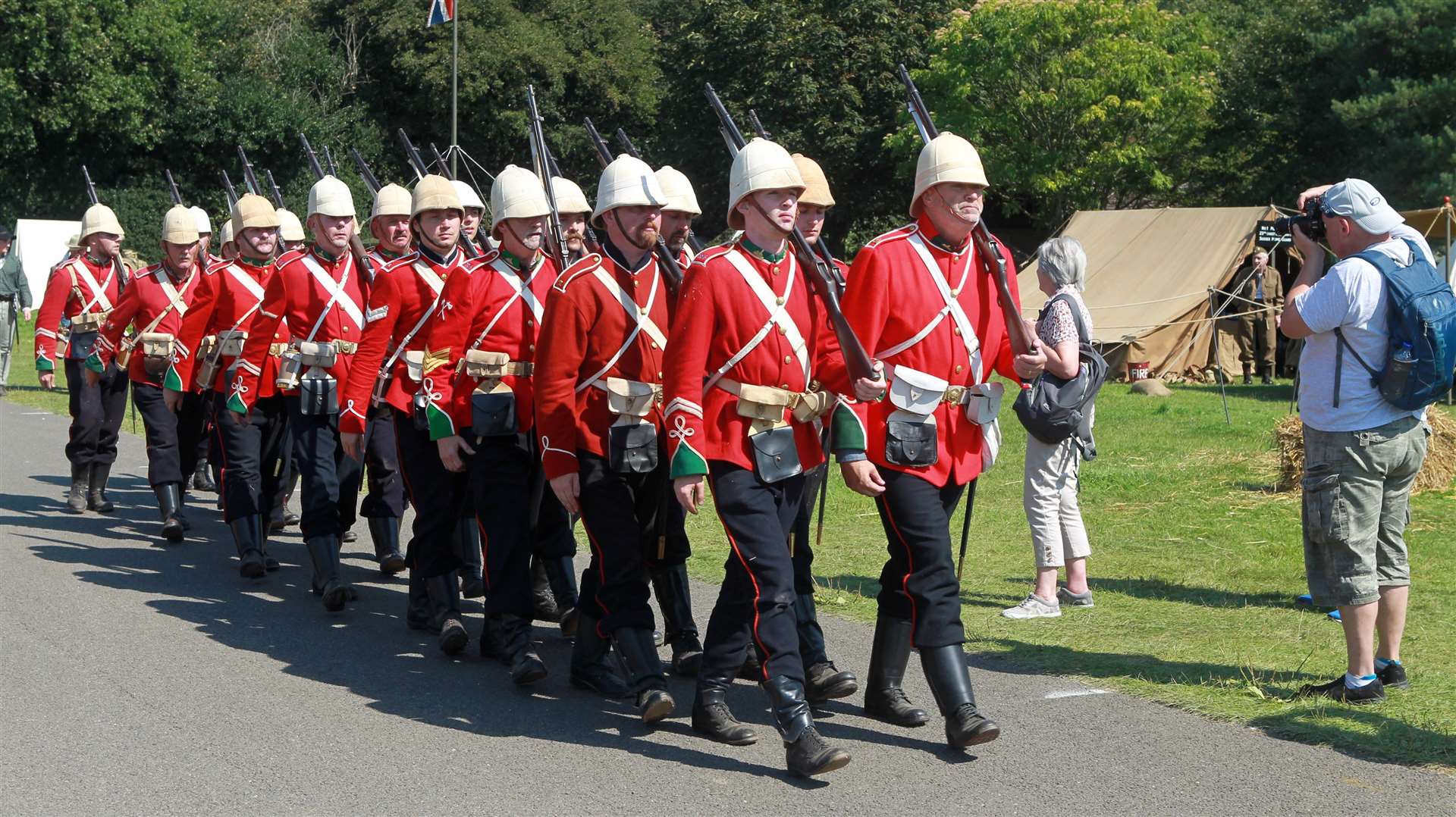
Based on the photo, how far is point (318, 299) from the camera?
28.1ft

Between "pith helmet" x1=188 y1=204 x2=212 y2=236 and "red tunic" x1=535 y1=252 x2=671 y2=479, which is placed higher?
"pith helmet" x1=188 y1=204 x2=212 y2=236

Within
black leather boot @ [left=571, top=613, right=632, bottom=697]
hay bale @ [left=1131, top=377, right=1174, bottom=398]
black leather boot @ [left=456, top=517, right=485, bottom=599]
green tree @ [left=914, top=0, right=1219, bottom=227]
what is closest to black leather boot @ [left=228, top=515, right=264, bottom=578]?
black leather boot @ [left=456, top=517, right=485, bottom=599]

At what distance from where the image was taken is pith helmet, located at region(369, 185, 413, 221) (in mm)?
8367

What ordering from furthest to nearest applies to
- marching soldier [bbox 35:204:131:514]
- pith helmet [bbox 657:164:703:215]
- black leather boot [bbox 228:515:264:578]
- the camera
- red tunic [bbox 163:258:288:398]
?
marching soldier [bbox 35:204:131:514] → red tunic [bbox 163:258:288:398] → black leather boot [bbox 228:515:264:578] → pith helmet [bbox 657:164:703:215] → the camera

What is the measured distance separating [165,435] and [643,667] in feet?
19.3

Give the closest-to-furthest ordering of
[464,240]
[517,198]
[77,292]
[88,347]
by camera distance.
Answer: [517,198] < [464,240] < [88,347] < [77,292]

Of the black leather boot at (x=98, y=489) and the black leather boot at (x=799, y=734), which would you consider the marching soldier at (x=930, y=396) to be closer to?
the black leather boot at (x=799, y=734)

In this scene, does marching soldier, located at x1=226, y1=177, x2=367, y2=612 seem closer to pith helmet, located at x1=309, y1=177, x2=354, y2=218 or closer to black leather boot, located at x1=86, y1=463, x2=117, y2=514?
pith helmet, located at x1=309, y1=177, x2=354, y2=218

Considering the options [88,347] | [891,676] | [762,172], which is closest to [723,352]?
[762,172]

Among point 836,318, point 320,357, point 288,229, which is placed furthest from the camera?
point 288,229

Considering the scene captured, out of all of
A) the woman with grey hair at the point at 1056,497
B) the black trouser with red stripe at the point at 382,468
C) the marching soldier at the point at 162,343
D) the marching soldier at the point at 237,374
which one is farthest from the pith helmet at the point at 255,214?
the woman with grey hair at the point at 1056,497

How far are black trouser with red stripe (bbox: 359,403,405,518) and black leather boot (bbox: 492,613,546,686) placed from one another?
1885mm

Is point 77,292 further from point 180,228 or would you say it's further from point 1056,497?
point 1056,497

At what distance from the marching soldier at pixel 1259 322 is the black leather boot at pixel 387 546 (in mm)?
16818
